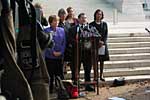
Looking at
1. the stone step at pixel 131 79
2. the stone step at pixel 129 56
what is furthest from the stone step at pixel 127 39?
the stone step at pixel 131 79

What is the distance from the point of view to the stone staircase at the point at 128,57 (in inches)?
471

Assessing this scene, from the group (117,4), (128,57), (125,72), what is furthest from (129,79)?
(117,4)

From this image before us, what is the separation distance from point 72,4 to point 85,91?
14.9 m

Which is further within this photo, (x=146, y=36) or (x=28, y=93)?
(x=146, y=36)

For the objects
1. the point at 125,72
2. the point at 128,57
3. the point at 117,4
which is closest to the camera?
the point at 125,72

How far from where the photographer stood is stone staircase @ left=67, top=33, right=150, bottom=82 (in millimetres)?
11954

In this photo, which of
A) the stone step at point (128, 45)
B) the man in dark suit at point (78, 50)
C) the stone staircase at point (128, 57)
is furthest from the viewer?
the stone step at point (128, 45)

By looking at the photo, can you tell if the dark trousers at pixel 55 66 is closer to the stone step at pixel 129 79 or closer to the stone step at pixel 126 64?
the stone step at pixel 129 79

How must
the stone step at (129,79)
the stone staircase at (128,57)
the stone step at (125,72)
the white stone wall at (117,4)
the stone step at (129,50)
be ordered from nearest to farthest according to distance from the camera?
the stone step at (129,79) → the stone step at (125,72) → the stone staircase at (128,57) → the stone step at (129,50) → the white stone wall at (117,4)

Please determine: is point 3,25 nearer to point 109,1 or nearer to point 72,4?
point 72,4

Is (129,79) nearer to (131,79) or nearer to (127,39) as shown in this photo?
(131,79)

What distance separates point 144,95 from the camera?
9.38 m

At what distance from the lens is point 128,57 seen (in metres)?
13.0

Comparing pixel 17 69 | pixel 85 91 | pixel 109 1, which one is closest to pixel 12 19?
pixel 17 69
